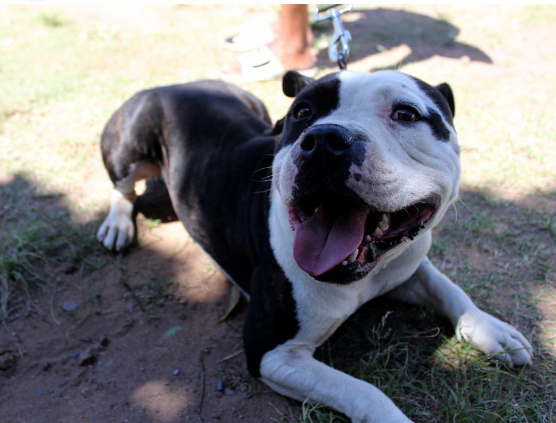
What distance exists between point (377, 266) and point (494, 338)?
735mm

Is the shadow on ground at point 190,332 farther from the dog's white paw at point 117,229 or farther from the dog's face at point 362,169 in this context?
the dog's face at point 362,169

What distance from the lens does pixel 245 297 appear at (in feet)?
10.1

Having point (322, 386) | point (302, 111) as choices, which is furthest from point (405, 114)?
point (322, 386)

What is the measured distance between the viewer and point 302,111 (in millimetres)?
2373

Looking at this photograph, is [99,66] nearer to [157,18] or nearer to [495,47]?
[157,18]

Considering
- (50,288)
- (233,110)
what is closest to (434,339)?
(233,110)

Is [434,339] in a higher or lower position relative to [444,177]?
lower

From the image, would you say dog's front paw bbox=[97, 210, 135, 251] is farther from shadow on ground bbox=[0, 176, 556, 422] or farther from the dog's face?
the dog's face

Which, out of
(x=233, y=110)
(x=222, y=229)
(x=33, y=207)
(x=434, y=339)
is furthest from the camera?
(x=33, y=207)

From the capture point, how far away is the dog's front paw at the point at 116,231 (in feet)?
11.8

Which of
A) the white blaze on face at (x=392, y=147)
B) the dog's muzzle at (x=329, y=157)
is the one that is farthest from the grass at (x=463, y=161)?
Answer: the dog's muzzle at (x=329, y=157)

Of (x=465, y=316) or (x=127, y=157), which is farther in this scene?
(x=127, y=157)

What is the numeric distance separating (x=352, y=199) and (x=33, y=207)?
3.14 metres

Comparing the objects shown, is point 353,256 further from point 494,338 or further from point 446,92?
point 446,92
